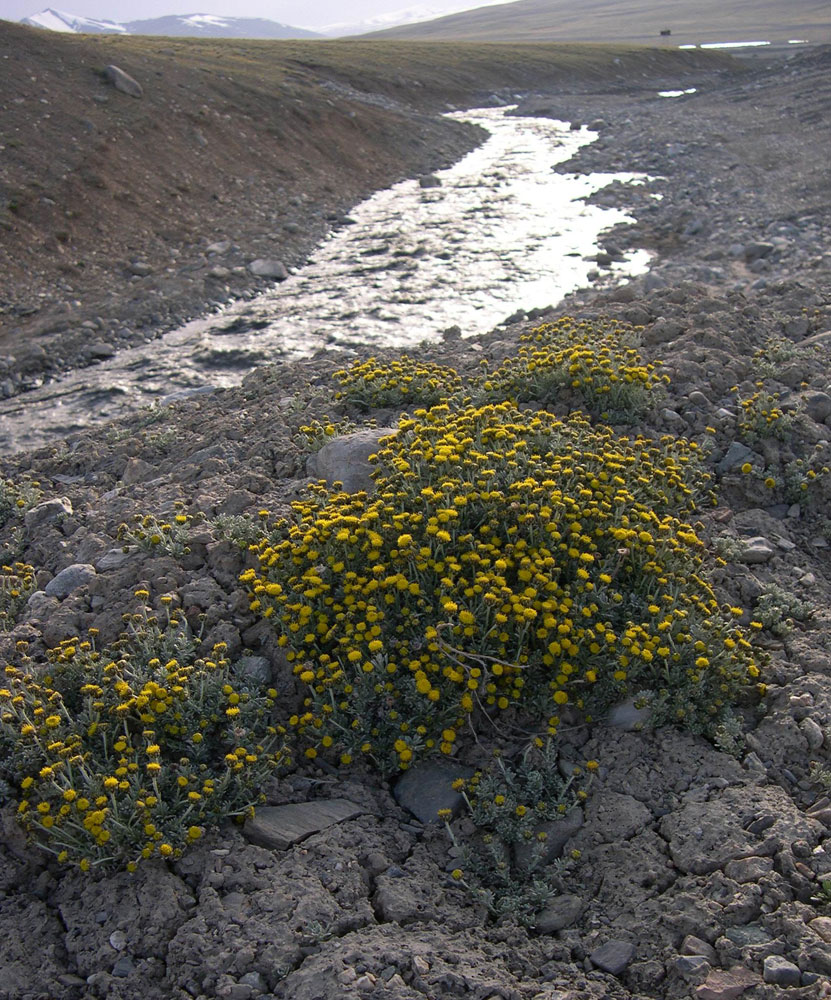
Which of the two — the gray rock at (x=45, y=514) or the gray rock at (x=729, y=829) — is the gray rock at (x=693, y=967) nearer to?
the gray rock at (x=729, y=829)

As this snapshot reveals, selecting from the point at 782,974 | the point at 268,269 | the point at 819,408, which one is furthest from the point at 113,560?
the point at 268,269

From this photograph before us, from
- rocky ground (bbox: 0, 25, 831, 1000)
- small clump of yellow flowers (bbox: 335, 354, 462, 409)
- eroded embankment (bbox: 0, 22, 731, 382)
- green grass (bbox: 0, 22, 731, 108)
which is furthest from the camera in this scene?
green grass (bbox: 0, 22, 731, 108)

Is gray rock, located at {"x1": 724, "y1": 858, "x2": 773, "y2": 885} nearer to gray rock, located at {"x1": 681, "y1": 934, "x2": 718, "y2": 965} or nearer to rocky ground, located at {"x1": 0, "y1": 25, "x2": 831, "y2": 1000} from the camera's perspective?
rocky ground, located at {"x1": 0, "y1": 25, "x2": 831, "y2": 1000}

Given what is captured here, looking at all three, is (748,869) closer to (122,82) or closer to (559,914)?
(559,914)

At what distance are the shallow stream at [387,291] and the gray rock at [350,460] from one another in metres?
5.15

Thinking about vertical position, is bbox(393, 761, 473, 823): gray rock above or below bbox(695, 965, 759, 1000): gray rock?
above

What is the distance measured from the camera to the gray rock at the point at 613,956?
3.42 meters

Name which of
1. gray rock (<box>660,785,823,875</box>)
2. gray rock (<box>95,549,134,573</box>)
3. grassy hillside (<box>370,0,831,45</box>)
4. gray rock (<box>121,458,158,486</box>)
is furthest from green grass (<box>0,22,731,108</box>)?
grassy hillside (<box>370,0,831,45</box>)

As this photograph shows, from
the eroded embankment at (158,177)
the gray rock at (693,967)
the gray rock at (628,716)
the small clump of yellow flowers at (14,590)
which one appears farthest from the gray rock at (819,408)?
the eroded embankment at (158,177)

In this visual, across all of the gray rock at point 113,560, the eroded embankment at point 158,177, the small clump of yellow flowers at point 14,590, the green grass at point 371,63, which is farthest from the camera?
the green grass at point 371,63

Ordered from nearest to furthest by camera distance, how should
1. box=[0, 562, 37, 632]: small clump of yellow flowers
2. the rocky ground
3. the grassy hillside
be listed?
the rocky ground, box=[0, 562, 37, 632]: small clump of yellow flowers, the grassy hillside

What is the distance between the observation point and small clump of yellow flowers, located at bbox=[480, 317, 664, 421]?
695 centimetres

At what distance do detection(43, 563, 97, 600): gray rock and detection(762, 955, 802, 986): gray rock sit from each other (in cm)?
438

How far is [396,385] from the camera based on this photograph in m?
7.62
